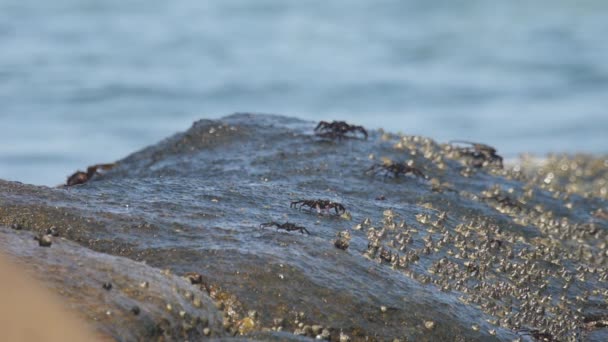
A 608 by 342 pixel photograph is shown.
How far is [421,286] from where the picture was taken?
4.27 meters

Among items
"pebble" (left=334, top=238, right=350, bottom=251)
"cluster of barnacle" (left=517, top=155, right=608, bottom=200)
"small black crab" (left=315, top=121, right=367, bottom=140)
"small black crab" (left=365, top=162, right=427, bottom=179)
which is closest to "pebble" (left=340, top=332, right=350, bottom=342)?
"pebble" (left=334, top=238, right=350, bottom=251)

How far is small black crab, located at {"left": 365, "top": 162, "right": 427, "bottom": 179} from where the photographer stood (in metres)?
6.45

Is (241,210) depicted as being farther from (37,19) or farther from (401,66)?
(37,19)

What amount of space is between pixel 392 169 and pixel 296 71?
14.3 m

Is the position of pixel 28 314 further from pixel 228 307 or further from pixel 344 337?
pixel 344 337

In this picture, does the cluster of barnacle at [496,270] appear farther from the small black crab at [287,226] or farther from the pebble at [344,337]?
the pebble at [344,337]

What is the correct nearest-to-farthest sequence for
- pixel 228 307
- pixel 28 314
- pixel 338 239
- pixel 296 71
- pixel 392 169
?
pixel 28 314 < pixel 228 307 < pixel 338 239 < pixel 392 169 < pixel 296 71

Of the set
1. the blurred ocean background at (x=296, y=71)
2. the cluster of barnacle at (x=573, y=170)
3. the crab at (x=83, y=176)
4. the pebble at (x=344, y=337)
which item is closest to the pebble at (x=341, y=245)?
the pebble at (x=344, y=337)

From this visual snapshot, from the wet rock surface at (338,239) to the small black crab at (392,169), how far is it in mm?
61

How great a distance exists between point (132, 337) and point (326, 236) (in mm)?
1808

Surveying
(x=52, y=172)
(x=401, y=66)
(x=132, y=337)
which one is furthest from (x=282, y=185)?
(x=401, y=66)

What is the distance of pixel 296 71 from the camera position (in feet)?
67.7

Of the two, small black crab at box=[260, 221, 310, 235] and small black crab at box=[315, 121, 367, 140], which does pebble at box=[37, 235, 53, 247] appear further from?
small black crab at box=[315, 121, 367, 140]

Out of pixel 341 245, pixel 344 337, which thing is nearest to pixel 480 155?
pixel 341 245
